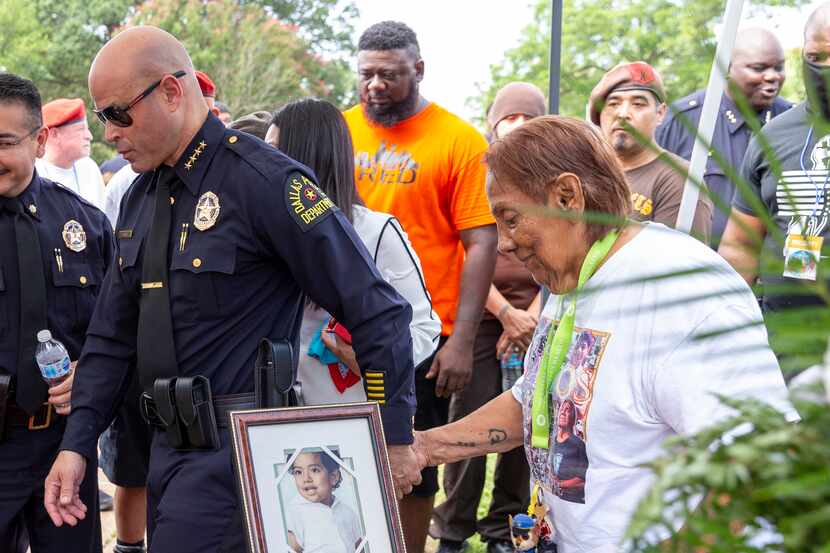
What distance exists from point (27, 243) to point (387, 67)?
1.88 m

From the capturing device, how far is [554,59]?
14.3ft

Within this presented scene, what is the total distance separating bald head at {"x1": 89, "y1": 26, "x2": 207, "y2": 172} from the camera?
3.02m

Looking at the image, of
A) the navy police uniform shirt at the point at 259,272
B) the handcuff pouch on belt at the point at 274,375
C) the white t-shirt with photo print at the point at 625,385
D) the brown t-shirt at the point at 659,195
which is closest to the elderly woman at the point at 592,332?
the white t-shirt with photo print at the point at 625,385

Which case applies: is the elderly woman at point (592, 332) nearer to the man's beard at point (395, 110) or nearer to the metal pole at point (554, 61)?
the metal pole at point (554, 61)

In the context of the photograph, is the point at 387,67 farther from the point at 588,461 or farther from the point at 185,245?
the point at 588,461

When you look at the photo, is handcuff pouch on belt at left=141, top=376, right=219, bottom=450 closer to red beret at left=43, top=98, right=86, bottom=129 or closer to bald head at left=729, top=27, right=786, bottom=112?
bald head at left=729, top=27, right=786, bottom=112

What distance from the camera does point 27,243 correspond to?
377 cm

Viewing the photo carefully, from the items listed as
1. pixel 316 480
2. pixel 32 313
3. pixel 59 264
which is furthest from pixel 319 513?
pixel 59 264

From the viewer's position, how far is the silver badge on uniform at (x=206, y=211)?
9.72 feet

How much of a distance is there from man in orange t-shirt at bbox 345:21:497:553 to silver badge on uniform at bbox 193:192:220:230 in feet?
5.94

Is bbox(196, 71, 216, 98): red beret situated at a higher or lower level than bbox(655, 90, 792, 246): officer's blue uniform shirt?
higher

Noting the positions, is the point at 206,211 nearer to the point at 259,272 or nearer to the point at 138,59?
the point at 259,272

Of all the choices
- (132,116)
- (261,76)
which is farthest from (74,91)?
(132,116)

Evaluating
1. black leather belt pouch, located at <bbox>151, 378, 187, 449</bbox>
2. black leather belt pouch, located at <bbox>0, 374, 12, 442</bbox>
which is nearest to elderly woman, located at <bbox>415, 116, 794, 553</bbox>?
black leather belt pouch, located at <bbox>151, 378, 187, 449</bbox>
